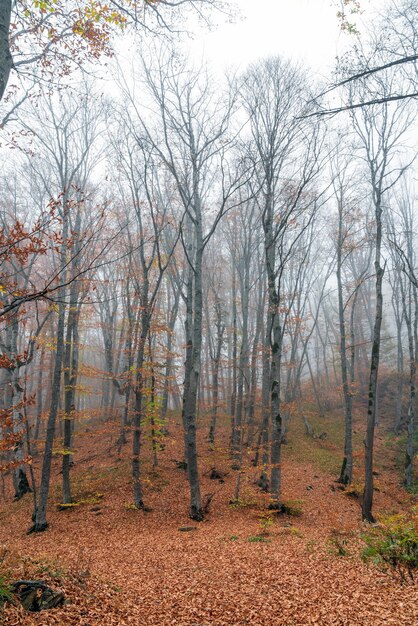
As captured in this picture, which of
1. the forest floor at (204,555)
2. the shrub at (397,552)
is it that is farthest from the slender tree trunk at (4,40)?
the shrub at (397,552)

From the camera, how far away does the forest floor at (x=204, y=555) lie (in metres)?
4.02

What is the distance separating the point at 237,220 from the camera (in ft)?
62.2

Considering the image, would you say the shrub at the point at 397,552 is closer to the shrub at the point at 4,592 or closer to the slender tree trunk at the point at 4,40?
the shrub at the point at 4,592

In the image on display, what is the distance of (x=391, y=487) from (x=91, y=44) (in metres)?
16.2

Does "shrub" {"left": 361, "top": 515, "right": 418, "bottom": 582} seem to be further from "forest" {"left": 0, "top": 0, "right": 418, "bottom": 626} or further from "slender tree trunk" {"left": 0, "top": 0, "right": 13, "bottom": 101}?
"slender tree trunk" {"left": 0, "top": 0, "right": 13, "bottom": 101}

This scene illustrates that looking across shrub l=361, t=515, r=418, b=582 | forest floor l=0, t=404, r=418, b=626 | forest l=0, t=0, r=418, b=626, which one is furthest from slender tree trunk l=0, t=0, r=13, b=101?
shrub l=361, t=515, r=418, b=582

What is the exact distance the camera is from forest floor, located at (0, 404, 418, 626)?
158 inches

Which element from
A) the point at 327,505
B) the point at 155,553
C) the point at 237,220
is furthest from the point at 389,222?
the point at 155,553

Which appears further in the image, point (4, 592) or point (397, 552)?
point (397, 552)

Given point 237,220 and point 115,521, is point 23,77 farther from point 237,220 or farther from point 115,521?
point 237,220

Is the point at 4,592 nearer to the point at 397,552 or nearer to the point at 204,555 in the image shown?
the point at 204,555

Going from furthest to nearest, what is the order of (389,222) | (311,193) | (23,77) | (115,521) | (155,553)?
(389,222), (311,193), (115,521), (155,553), (23,77)

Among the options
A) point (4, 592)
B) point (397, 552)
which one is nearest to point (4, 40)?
point (4, 592)

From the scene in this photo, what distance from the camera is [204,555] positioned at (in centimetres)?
651
